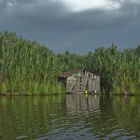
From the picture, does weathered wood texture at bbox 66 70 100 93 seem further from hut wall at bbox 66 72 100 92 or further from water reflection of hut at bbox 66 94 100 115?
water reflection of hut at bbox 66 94 100 115

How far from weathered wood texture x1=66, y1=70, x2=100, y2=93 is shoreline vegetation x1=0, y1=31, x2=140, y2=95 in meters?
2.58

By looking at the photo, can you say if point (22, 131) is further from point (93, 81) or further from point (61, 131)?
point (93, 81)

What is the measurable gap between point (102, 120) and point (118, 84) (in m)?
55.2

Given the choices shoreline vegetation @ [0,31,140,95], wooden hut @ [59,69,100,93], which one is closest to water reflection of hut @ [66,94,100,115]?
shoreline vegetation @ [0,31,140,95]

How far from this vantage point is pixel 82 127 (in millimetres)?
35281

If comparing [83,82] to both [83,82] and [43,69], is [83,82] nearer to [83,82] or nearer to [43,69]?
[83,82]

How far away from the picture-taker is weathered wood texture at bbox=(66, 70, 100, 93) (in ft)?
337

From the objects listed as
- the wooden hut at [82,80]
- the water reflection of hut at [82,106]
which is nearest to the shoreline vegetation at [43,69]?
the wooden hut at [82,80]

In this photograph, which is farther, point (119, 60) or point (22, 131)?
point (119, 60)

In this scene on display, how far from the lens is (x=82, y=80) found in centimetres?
10400

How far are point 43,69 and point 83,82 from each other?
11.3 meters

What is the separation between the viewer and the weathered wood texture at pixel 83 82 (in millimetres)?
102625

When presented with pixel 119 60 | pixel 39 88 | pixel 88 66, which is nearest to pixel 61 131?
pixel 39 88

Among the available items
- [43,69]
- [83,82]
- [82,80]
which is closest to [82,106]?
[43,69]
